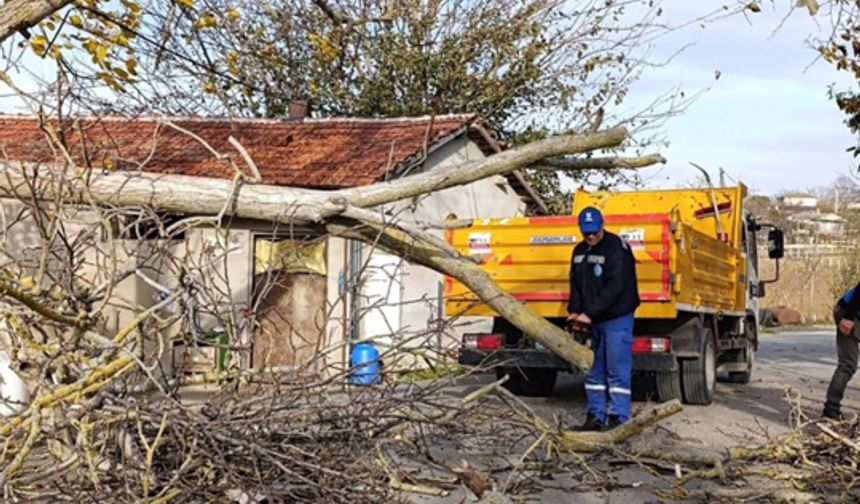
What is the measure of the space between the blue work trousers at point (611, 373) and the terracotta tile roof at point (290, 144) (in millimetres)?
6381

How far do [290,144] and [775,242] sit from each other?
8.02 metres

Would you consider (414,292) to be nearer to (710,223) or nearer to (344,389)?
(710,223)

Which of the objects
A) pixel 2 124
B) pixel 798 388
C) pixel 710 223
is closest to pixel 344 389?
pixel 710 223

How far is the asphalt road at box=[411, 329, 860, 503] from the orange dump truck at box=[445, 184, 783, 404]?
43 cm

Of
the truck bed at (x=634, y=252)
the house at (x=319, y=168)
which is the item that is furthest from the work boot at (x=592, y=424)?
the house at (x=319, y=168)

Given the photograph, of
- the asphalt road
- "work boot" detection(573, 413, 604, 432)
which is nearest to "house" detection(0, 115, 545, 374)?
the asphalt road

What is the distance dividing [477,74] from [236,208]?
1496 centimetres

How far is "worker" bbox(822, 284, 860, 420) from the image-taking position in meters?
9.11

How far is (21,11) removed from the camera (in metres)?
6.60

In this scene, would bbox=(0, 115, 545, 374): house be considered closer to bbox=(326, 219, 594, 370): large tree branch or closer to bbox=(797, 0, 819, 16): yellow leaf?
bbox=(326, 219, 594, 370): large tree branch

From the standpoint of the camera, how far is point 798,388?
42.6 feet

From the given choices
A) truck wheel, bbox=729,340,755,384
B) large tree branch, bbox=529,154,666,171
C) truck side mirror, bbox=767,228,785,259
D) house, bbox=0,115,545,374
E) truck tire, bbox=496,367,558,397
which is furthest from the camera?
house, bbox=0,115,545,374

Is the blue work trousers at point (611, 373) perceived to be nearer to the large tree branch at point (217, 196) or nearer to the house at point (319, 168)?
the large tree branch at point (217, 196)

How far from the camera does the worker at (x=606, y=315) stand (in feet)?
27.5
